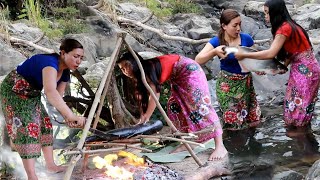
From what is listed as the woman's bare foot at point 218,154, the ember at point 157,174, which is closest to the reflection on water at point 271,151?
the woman's bare foot at point 218,154

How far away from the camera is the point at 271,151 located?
5.29 metres

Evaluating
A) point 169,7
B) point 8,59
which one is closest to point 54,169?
point 8,59

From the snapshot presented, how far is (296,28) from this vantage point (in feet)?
16.9

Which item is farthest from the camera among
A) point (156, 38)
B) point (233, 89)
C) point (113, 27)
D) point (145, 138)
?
point (156, 38)

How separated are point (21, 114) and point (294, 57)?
3.11 meters

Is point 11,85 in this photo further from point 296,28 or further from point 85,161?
Result: point 296,28

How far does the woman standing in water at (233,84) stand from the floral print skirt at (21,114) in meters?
1.90

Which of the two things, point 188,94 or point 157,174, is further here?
point 188,94

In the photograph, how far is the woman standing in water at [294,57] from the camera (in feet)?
16.8

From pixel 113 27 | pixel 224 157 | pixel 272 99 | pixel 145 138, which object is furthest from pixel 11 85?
pixel 113 27

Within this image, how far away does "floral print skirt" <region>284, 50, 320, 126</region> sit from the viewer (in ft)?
17.6

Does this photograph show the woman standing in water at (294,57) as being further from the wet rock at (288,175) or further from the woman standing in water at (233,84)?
the wet rock at (288,175)

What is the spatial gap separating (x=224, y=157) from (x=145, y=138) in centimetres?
116

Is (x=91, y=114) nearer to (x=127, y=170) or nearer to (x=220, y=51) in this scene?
(x=127, y=170)
